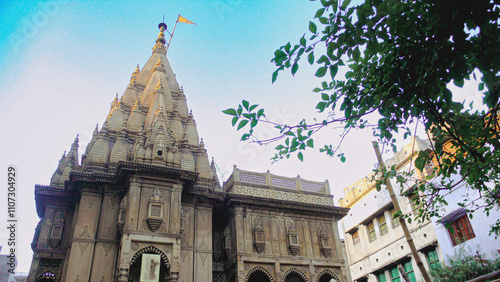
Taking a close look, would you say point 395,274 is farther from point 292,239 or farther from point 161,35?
point 161,35

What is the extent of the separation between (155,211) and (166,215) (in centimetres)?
53

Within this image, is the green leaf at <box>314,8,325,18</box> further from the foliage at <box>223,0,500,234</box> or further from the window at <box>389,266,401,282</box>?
the window at <box>389,266,401,282</box>

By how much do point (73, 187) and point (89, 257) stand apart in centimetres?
359

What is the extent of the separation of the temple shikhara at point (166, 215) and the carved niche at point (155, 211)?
0.04 metres

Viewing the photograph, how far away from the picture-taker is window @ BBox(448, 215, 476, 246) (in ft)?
68.3

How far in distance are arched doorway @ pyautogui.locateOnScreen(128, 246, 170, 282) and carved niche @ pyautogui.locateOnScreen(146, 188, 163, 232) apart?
2.97 feet

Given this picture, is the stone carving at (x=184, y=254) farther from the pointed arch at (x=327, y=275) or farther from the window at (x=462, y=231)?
the window at (x=462, y=231)

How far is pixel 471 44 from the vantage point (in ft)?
16.4

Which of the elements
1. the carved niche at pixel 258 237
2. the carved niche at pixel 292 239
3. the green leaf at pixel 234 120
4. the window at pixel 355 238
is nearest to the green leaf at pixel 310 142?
the green leaf at pixel 234 120

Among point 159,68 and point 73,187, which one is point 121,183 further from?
point 159,68

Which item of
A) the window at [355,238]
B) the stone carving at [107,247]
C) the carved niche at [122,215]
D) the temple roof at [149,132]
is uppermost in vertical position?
the temple roof at [149,132]

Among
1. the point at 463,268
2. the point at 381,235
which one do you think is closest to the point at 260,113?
the point at 463,268

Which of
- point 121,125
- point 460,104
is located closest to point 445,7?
point 460,104

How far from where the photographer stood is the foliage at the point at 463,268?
18.1 meters
